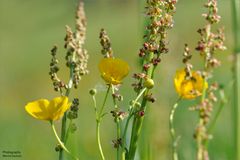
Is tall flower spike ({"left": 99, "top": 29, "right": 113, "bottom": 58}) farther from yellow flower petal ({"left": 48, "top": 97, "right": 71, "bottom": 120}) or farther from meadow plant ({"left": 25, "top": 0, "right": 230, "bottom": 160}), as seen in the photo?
yellow flower petal ({"left": 48, "top": 97, "right": 71, "bottom": 120})

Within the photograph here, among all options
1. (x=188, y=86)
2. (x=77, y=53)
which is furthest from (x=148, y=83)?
(x=77, y=53)

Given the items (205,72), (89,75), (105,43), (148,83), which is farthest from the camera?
(89,75)

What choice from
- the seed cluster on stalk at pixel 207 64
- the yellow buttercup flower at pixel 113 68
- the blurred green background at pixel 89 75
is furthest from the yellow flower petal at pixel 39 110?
the seed cluster on stalk at pixel 207 64

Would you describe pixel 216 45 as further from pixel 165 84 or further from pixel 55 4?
pixel 55 4

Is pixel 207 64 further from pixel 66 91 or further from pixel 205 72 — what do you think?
pixel 66 91

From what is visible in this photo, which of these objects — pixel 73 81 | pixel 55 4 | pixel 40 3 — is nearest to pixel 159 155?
pixel 73 81

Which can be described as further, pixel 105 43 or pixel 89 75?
pixel 89 75

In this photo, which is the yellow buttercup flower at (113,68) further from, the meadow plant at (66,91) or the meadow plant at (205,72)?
the meadow plant at (205,72)
